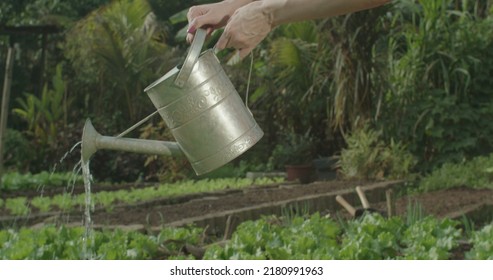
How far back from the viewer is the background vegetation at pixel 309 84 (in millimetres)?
8633

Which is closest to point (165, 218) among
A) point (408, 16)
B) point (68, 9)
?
point (408, 16)

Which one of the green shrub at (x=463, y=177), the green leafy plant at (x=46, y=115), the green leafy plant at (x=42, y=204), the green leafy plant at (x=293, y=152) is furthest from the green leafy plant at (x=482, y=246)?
the green leafy plant at (x=46, y=115)

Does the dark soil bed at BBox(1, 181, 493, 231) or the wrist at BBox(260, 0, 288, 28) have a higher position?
the wrist at BBox(260, 0, 288, 28)

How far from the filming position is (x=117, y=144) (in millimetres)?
2123

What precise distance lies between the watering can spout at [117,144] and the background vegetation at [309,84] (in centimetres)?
620

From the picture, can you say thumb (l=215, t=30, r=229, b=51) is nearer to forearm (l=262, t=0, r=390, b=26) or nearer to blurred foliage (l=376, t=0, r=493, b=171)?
forearm (l=262, t=0, r=390, b=26)

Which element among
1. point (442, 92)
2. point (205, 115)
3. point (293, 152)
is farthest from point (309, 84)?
point (205, 115)

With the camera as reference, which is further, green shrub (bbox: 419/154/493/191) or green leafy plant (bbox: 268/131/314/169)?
green leafy plant (bbox: 268/131/314/169)

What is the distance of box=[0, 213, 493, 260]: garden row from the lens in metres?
3.37

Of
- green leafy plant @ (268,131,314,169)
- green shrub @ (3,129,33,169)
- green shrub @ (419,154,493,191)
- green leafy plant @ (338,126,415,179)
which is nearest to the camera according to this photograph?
green shrub @ (419,154,493,191)

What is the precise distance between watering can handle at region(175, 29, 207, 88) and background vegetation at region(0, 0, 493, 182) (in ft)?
21.0

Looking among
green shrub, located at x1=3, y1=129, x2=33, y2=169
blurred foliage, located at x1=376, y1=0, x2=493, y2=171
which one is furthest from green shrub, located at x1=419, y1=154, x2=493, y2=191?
green shrub, located at x1=3, y1=129, x2=33, y2=169

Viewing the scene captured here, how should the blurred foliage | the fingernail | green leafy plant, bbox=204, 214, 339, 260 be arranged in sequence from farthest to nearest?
1. the blurred foliage
2. green leafy plant, bbox=204, 214, 339, 260
3. the fingernail

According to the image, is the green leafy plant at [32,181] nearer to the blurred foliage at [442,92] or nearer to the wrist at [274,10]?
the blurred foliage at [442,92]
